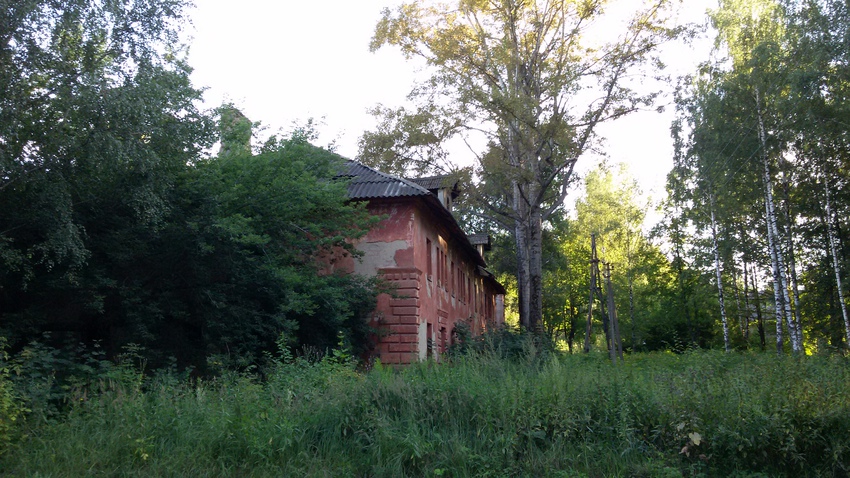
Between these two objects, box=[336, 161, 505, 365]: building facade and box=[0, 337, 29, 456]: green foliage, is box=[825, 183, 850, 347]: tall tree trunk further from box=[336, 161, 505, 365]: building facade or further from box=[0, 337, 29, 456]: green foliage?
box=[0, 337, 29, 456]: green foliage

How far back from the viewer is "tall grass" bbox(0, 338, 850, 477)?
22.0ft

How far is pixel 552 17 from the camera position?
2058cm

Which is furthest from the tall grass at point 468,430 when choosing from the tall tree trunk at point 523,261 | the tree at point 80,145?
the tall tree trunk at point 523,261

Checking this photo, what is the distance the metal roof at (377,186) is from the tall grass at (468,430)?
1041cm

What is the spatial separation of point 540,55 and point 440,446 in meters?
16.5

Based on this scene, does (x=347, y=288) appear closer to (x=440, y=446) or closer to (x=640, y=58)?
(x=440, y=446)

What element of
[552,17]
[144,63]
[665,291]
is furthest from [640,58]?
[665,291]

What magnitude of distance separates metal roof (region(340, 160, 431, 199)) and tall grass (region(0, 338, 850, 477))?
34.1 ft

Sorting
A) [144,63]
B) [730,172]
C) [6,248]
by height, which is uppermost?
[730,172]

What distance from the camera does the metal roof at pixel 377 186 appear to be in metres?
18.2

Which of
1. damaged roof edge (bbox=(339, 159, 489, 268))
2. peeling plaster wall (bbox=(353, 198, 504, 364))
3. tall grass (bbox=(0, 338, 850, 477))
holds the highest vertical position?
damaged roof edge (bbox=(339, 159, 489, 268))

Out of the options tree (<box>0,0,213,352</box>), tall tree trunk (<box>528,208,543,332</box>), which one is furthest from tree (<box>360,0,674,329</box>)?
tree (<box>0,0,213,352</box>)

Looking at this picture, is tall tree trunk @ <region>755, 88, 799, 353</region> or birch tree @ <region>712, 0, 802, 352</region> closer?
birch tree @ <region>712, 0, 802, 352</region>

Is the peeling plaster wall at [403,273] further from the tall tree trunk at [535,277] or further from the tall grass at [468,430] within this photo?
the tall grass at [468,430]
